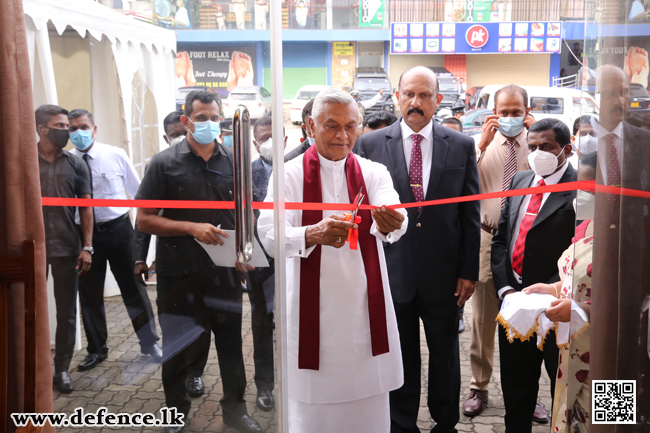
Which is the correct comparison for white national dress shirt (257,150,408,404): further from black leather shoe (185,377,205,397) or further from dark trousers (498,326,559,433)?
dark trousers (498,326,559,433)

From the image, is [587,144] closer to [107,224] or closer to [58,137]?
[107,224]

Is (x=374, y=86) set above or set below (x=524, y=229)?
above

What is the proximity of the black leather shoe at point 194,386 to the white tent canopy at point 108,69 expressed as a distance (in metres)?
0.87

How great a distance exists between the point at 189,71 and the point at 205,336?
959 millimetres

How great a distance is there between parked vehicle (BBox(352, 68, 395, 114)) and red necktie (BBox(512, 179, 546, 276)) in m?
2.69

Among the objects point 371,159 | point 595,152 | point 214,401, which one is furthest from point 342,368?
point 595,152

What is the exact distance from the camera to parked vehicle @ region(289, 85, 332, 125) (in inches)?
156

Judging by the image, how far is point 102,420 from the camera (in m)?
1.97

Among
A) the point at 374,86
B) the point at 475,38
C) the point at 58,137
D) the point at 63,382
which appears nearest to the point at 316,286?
the point at 63,382

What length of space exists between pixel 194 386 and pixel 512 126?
232 cm

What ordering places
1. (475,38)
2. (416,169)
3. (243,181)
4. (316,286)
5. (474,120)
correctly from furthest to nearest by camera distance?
(474,120) < (475,38) < (416,169) < (316,286) < (243,181)

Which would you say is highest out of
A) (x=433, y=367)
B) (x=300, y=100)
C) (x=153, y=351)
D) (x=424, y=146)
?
(x=300, y=100)

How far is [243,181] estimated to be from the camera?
5.80 ft

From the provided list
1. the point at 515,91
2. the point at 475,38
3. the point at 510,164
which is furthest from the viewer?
the point at 475,38
